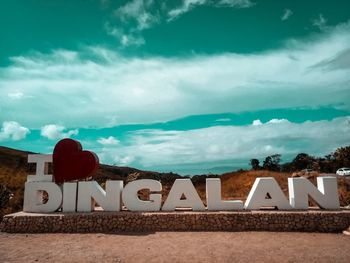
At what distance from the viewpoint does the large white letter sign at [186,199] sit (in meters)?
16.3

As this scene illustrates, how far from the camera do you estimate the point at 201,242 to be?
42.8 feet

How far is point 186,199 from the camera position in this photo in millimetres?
16312

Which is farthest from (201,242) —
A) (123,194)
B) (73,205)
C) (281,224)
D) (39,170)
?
(39,170)

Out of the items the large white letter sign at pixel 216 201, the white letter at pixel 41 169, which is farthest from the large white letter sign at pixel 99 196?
the large white letter sign at pixel 216 201

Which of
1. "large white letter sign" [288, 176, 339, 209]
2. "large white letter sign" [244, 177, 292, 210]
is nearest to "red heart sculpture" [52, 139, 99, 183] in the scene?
"large white letter sign" [244, 177, 292, 210]

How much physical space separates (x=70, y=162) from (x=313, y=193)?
1296 cm

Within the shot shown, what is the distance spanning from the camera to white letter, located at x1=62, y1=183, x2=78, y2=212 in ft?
54.8

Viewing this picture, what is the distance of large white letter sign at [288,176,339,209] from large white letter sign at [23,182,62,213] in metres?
12.1

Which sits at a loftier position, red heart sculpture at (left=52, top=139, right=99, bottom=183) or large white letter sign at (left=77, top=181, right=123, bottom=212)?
red heart sculpture at (left=52, top=139, right=99, bottom=183)

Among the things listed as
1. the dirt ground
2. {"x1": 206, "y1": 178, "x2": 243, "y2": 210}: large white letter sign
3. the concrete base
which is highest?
{"x1": 206, "y1": 178, "x2": 243, "y2": 210}: large white letter sign

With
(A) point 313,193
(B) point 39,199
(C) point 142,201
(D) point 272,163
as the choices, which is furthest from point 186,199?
(D) point 272,163

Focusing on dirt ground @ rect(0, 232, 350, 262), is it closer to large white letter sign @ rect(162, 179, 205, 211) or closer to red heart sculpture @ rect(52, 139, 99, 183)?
large white letter sign @ rect(162, 179, 205, 211)

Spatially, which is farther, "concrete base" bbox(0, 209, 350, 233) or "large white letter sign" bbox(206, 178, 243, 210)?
"large white letter sign" bbox(206, 178, 243, 210)

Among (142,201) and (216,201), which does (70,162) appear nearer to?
(142,201)
